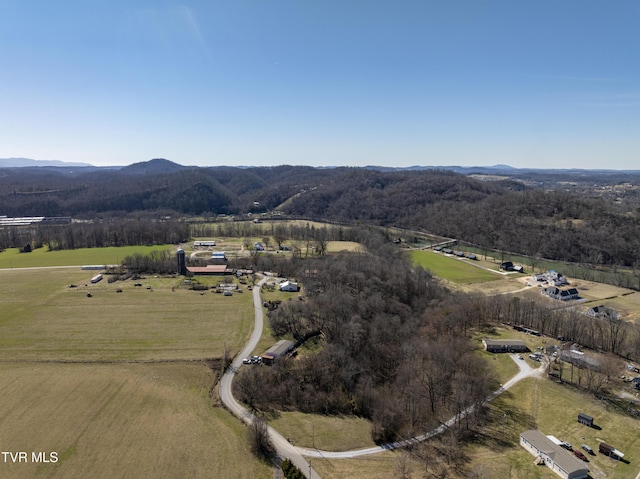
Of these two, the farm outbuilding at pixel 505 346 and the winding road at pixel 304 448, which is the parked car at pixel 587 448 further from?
the farm outbuilding at pixel 505 346

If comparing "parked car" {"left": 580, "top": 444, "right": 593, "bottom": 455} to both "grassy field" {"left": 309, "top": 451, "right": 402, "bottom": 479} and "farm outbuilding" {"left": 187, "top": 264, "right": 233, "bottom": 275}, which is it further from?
"farm outbuilding" {"left": 187, "top": 264, "right": 233, "bottom": 275}

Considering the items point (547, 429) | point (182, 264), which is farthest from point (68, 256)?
point (547, 429)

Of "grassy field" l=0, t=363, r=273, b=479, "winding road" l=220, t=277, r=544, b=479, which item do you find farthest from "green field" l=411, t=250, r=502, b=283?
"grassy field" l=0, t=363, r=273, b=479

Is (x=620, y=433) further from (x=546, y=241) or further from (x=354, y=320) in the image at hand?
(x=546, y=241)

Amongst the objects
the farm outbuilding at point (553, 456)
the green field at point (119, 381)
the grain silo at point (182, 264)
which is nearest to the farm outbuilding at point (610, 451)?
the farm outbuilding at point (553, 456)

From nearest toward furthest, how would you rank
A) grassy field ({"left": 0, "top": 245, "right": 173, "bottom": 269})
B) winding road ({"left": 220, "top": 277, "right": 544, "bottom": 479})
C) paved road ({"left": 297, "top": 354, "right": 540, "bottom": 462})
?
winding road ({"left": 220, "top": 277, "right": 544, "bottom": 479}) → paved road ({"left": 297, "top": 354, "right": 540, "bottom": 462}) → grassy field ({"left": 0, "top": 245, "right": 173, "bottom": 269})

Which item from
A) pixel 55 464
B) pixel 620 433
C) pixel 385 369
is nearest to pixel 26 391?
pixel 55 464
